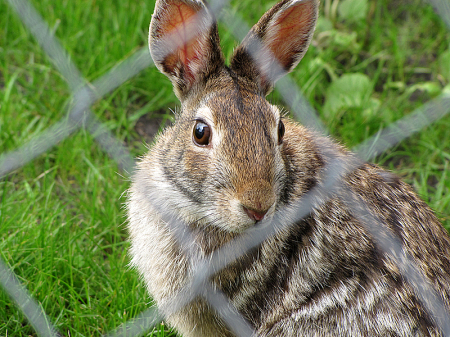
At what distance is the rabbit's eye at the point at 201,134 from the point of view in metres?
2.87

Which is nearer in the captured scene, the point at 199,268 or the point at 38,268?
the point at 199,268

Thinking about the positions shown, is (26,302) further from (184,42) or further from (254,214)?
(184,42)

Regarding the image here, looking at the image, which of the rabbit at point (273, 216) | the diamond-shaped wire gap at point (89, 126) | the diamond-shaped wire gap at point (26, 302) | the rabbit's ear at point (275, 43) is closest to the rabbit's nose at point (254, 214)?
the rabbit at point (273, 216)

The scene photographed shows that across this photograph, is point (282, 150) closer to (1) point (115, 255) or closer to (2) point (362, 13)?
(1) point (115, 255)

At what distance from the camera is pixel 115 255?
150 inches

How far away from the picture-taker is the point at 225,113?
284cm

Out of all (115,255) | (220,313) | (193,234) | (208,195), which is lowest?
(115,255)

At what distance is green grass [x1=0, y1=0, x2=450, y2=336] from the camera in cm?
351

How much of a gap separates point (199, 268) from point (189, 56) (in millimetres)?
1112

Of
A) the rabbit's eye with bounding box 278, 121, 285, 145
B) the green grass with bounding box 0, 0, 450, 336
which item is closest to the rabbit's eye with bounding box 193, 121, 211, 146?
the rabbit's eye with bounding box 278, 121, 285, 145

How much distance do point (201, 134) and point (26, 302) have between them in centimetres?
137

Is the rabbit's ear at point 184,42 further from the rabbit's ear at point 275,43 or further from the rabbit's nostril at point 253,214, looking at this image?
the rabbit's nostril at point 253,214

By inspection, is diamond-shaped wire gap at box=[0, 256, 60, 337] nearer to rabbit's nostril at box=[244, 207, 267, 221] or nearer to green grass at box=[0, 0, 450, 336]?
green grass at box=[0, 0, 450, 336]


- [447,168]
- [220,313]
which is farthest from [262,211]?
[447,168]
